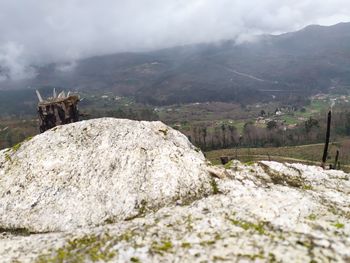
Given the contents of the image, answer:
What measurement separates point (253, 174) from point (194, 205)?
5.24m

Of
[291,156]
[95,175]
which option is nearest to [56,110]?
[95,175]

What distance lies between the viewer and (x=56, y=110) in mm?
25781

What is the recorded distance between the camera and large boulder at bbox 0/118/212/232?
15.8 meters

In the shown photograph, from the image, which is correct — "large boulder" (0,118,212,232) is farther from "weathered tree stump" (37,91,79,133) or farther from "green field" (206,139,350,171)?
"green field" (206,139,350,171)

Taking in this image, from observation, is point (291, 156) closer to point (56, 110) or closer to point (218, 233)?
point (56, 110)

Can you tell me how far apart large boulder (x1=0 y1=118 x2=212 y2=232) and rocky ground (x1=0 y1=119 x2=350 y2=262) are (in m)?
0.63

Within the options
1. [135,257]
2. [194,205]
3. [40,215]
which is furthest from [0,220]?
Answer: [194,205]

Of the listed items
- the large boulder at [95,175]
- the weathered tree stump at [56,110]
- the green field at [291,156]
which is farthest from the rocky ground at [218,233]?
the green field at [291,156]

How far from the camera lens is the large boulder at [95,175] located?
51.9ft

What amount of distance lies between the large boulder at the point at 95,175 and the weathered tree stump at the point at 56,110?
5476mm

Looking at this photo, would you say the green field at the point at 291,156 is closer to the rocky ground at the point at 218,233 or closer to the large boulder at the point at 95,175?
the large boulder at the point at 95,175

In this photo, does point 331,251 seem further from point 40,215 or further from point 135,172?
point 40,215

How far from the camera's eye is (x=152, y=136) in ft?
64.6

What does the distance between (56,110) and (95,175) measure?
33.2 ft
